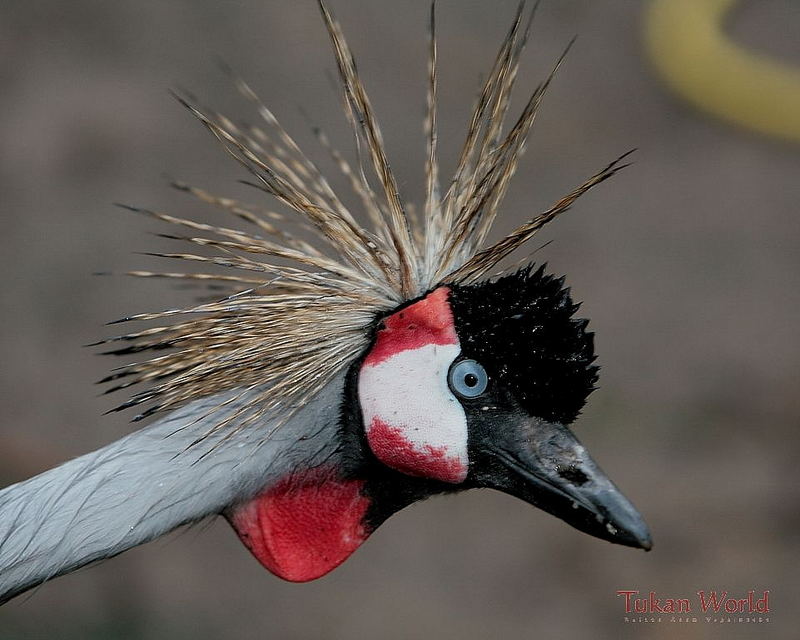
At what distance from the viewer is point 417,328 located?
124 centimetres

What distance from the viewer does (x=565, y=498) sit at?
1.21m

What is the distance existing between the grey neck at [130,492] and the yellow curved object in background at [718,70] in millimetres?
3094

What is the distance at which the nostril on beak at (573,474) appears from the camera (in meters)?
1.20

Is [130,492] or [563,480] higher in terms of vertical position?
[130,492]

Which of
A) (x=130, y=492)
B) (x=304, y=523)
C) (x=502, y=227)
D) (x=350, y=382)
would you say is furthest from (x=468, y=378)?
(x=502, y=227)

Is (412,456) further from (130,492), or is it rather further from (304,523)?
(130,492)

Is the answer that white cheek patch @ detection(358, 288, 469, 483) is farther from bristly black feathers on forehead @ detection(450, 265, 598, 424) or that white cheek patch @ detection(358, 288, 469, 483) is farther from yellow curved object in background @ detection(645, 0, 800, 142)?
yellow curved object in background @ detection(645, 0, 800, 142)

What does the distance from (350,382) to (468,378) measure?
0.17m

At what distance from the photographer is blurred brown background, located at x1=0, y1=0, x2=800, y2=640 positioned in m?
2.58

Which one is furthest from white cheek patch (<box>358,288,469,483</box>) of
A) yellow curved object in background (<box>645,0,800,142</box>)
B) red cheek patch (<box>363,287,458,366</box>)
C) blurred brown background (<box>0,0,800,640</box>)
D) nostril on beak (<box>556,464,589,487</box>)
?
yellow curved object in background (<box>645,0,800,142</box>)

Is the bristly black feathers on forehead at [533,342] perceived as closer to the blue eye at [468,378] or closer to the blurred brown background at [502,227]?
the blue eye at [468,378]

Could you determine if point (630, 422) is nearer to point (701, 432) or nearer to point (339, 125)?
point (701, 432)

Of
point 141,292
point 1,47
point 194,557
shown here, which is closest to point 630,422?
point 194,557

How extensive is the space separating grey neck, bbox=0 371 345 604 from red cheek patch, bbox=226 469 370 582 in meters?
0.07
